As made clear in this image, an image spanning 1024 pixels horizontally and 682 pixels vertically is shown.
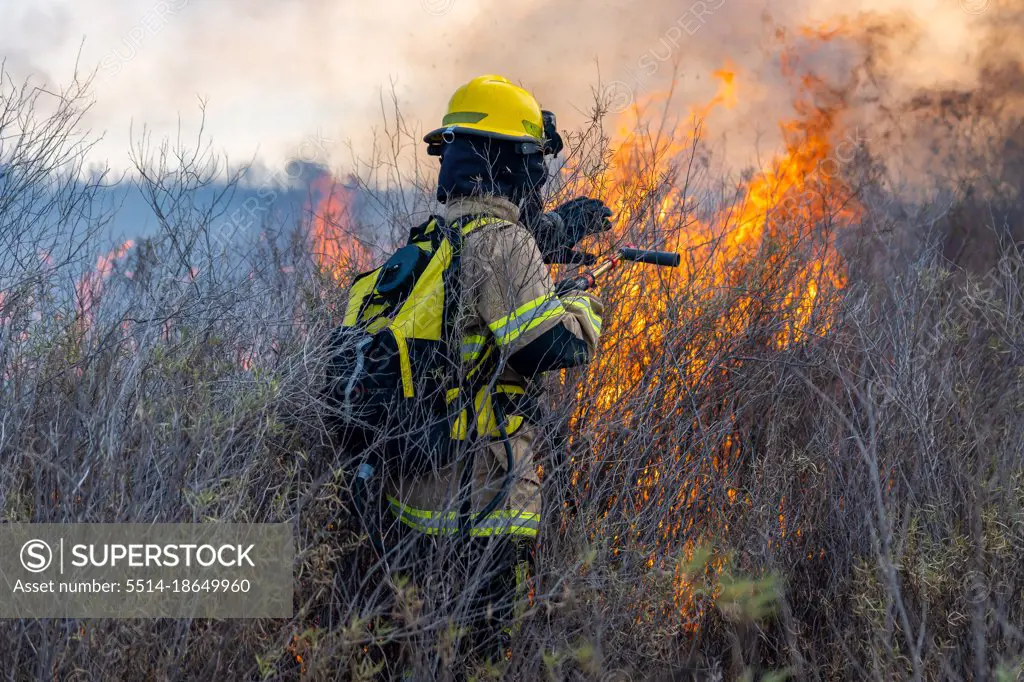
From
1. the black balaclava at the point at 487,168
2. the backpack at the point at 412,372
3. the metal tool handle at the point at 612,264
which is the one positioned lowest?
the backpack at the point at 412,372

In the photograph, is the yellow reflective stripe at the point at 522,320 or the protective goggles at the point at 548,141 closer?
the yellow reflective stripe at the point at 522,320

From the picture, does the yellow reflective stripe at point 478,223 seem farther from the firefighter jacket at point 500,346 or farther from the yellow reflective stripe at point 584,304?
the yellow reflective stripe at point 584,304

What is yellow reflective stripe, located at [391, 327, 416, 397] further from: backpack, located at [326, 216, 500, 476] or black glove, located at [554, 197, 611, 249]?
black glove, located at [554, 197, 611, 249]

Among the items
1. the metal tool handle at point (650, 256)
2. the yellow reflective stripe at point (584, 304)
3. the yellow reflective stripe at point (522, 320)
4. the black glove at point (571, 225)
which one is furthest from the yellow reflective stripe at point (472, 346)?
the metal tool handle at point (650, 256)

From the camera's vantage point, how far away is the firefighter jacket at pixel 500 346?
118 inches

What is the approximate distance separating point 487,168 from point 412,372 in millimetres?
770

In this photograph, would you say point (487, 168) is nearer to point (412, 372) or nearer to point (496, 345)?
point (496, 345)

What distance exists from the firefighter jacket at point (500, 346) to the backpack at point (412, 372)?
53mm

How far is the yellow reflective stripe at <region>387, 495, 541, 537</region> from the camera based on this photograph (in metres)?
2.96

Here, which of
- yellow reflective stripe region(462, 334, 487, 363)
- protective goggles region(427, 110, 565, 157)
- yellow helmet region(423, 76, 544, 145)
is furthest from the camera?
protective goggles region(427, 110, 565, 157)

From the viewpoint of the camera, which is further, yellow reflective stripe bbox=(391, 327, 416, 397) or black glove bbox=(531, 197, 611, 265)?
black glove bbox=(531, 197, 611, 265)

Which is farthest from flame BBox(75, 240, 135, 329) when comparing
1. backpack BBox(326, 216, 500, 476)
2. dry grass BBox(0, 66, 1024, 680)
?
backpack BBox(326, 216, 500, 476)

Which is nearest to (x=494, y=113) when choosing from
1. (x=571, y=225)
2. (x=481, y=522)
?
Answer: (x=571, y=225)

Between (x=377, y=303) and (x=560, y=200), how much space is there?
146cm
